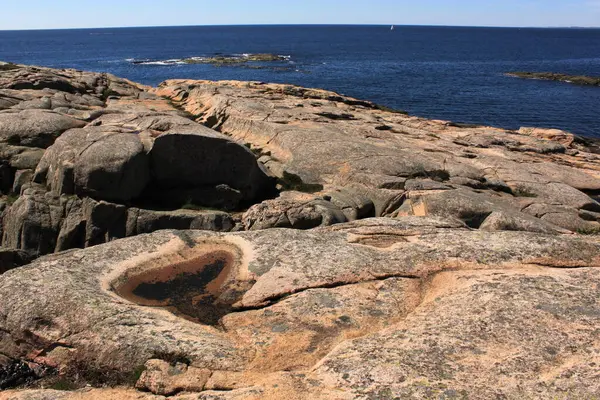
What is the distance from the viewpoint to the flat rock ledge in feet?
29.1

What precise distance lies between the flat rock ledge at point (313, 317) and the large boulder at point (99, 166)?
7425mm

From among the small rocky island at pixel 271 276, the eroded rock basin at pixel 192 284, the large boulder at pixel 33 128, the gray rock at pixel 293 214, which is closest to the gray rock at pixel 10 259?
the small rocky island at pixel 271 276

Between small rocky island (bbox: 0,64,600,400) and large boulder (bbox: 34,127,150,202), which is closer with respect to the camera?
small rocky island (bbox: 0,64,600,400)

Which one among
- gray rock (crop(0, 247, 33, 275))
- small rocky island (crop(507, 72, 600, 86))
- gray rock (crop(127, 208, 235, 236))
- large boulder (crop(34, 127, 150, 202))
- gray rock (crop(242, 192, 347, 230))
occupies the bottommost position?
gray rock (crop(0, 247, 33, 275))

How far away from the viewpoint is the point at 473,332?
9.87 metres

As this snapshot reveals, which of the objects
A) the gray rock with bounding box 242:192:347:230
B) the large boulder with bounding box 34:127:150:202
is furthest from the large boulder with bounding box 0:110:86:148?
the gray rock with bounding box 242:192:347:230

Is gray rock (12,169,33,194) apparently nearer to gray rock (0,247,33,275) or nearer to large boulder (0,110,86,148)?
large boulder (0,110,86,148)

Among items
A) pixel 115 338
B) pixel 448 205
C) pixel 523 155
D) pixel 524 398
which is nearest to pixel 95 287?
pixel 115 338

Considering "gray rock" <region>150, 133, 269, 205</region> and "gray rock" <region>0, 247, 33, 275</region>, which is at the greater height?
"gray rock" <region>150, 133, 269, 205</region>

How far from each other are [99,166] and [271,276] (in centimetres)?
1219

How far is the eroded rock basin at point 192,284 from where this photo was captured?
468 inches

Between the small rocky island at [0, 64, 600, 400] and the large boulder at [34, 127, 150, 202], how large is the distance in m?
0.10

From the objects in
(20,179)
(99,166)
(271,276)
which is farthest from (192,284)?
(20,179)

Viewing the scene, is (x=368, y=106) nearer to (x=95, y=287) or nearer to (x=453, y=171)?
(x=453, y=171)
